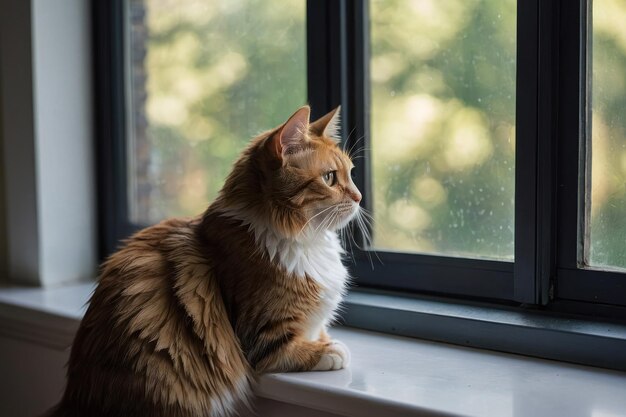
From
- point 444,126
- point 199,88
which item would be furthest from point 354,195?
point 199,88

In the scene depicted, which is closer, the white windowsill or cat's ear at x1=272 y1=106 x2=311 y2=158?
the white windowsill

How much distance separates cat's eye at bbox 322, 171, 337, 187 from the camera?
4.59 feet

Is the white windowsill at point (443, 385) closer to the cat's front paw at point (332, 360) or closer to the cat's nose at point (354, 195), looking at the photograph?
the cat's front paw at point (332, 360)

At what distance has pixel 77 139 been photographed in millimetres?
2070

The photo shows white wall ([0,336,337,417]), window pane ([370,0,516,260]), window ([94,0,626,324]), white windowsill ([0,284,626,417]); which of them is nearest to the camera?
white windowsill ([0,284,626,417])

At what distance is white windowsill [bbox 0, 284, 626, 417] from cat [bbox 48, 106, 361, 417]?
0.06 m

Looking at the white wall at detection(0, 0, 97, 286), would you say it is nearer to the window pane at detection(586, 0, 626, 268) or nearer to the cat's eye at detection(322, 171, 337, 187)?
the cat's eye at detection(322, 171, 337, 187)

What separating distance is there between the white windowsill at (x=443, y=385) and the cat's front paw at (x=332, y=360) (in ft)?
0.04

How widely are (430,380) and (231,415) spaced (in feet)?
1.17

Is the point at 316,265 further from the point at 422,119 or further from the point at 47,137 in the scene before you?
the point at 47,137

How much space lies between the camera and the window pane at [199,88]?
71.6 inches

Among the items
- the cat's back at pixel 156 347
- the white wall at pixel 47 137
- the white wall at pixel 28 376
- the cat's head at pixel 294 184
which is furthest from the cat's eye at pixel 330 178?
the white wall at pixel 47 137

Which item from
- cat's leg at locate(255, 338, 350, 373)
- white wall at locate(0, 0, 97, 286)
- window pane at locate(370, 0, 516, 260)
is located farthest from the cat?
white wall at locate(0, 0, 97, 286)

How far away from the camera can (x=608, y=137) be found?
4.50 feet
